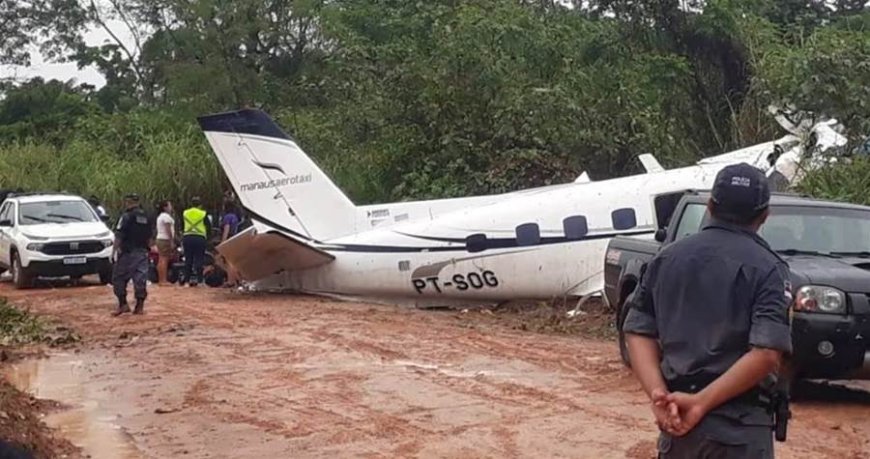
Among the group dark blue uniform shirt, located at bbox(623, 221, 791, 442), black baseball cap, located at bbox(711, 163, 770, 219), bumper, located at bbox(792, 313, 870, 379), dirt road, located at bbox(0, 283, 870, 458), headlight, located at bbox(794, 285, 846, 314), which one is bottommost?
dirt road, located at bbox(0, 283, 870, 458)

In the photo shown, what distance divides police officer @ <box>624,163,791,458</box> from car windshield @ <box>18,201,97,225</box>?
879 inches

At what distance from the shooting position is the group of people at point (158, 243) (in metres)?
18.0

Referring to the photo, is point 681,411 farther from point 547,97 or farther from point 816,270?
point 547,97

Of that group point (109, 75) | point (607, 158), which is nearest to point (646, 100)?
point (607, 158)

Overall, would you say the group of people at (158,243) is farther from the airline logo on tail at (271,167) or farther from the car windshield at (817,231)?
the car windshield at (817,231)

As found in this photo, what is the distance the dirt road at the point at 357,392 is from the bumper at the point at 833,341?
46cm

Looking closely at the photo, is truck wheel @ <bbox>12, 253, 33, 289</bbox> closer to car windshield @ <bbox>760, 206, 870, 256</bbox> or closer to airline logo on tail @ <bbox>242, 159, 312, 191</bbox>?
airline logo on tail @ <bbox>242, 159, 312, 191</bbox>

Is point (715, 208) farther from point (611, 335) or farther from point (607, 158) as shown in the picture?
point (607, 158)

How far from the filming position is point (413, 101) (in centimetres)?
2605

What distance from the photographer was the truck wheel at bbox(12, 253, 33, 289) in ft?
80.7

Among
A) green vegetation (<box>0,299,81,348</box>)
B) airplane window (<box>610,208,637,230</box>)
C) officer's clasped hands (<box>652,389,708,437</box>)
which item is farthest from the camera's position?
airplane window (<box>610,208,637,230</box>)

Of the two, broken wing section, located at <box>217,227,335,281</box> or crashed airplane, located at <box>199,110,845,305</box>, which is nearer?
crashed airplane, located at <box>199,110,845,305</box>

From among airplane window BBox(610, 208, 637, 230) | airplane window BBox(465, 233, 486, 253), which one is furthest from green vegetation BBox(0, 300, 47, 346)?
airplane window BBox(610, 208, 637, 230)

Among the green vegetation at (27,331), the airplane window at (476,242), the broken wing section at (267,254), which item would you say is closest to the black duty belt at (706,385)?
the green vegetation at (27,331)
